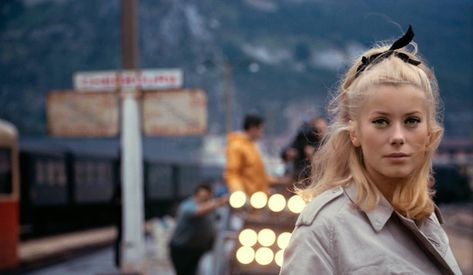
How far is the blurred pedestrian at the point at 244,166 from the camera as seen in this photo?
6.60 metres

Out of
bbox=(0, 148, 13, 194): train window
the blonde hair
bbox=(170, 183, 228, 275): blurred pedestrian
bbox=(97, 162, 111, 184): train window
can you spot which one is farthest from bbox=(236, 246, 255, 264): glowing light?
bbox=(97, 162, 111, 184): train window

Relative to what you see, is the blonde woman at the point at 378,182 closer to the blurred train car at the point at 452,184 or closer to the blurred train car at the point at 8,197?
the blurred train car at the point at 8,197

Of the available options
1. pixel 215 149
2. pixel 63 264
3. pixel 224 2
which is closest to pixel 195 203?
pixel 63 264

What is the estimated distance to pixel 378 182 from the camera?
180cm

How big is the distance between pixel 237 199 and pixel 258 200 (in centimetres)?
16

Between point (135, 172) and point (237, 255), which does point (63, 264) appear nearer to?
point (135, 172)

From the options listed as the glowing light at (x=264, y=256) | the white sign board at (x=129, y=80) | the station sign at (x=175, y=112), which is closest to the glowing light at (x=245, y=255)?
the glowing light at (x=264, y=256)

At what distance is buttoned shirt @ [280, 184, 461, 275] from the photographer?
1.64 metres

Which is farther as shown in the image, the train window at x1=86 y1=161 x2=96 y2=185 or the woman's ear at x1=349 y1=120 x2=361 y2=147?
the train window at x1=86 y1=161 x2=96 y2=185

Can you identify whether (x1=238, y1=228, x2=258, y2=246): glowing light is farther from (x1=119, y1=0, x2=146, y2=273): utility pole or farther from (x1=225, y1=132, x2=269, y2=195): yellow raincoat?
(x1=119, y1=0, x2=146, y2=273): utility pole

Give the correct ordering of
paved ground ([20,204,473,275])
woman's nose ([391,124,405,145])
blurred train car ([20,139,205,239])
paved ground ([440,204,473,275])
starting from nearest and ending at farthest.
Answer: woman's nose ([391,124,405,145]) < paved ground ([440,204,473,275]) < paved ground ([20,204,473,275]) < blurred train car ([20,139,205,239])

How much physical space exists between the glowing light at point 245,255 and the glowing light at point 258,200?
14.2 inches

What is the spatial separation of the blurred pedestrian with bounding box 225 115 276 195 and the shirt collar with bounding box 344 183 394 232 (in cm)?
475

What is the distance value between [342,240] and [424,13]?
2278mm
